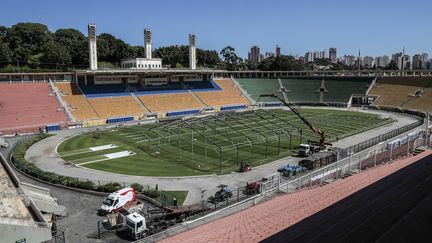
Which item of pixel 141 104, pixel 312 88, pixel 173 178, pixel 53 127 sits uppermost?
pixel 312 88

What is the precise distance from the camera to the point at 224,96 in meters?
Answer: 84.6

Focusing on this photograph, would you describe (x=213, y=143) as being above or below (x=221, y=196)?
above

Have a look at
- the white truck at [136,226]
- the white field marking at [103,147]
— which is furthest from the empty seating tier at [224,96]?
the white truck at [136,226]

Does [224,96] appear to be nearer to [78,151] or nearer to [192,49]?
[192,49]

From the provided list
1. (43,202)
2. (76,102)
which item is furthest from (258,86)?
(43,202)

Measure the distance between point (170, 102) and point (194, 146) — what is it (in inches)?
1339

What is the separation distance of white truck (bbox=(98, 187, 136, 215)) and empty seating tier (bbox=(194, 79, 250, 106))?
54.8 m

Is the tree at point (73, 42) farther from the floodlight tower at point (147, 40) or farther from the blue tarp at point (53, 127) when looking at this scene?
the blue tarp at point (53, 127)

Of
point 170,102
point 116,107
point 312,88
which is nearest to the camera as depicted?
point 116,107

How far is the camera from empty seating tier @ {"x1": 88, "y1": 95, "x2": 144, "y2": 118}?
213ft

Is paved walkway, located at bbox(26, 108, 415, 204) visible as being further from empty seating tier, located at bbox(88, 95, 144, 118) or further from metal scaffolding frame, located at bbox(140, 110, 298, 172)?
empty seating tier, located at bbox(88, 95, 144, 118)

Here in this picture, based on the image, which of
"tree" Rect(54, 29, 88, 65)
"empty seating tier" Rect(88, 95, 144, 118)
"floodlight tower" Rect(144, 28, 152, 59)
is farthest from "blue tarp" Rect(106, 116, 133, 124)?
"tree" Rect(54, 29, 88, 65)

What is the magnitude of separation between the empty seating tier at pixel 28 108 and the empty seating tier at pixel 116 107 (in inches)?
261

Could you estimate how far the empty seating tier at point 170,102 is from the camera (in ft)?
234
